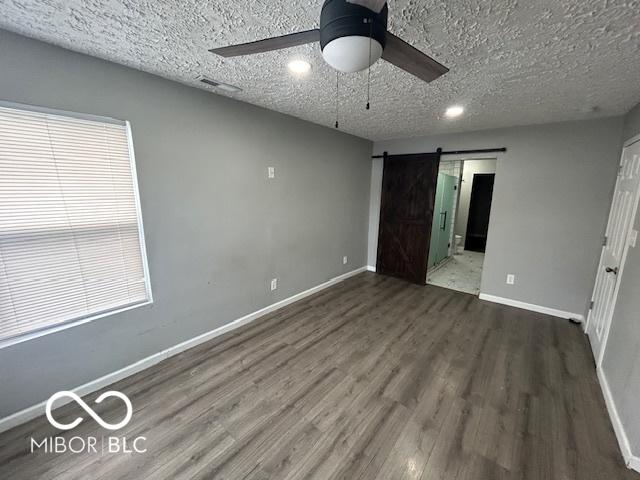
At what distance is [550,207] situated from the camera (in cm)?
317

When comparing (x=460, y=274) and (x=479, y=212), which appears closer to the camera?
(x=460, y=274)

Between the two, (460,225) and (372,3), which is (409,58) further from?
(460,225)

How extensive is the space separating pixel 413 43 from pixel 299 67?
0.76m

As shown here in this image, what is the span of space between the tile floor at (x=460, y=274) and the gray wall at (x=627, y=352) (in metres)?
1.93

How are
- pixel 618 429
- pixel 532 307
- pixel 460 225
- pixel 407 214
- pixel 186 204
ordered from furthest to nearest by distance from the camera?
1. pixel 460 225
2. pixel 407 214
3. pixel 532 307
4. pixel 186 204
5. pixel 618 429

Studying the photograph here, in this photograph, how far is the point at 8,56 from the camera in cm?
144

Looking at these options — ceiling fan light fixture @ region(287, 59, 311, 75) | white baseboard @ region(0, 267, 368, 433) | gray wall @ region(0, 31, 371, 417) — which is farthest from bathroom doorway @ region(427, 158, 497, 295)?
ceiling fan light fixture @ region(287, 59, 311, 75)

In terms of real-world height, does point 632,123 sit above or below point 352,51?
above

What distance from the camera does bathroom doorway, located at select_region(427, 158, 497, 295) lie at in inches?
182

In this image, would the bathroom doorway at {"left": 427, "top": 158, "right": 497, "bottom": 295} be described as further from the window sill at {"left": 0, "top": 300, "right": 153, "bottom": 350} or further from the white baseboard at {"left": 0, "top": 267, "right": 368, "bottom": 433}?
the window sill at {"left": 0, "top": 300, "right": 153, "bottom": 350}

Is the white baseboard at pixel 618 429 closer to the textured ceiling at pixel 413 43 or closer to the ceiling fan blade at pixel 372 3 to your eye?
the textured ceiling at pixel 413 43

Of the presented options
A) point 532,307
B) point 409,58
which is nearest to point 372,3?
point 409,58

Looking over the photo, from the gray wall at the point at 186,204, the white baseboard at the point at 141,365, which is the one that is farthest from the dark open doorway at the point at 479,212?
the white baseboard at the point at 141,365

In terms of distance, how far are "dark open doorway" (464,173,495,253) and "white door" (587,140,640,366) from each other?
3.83 m
